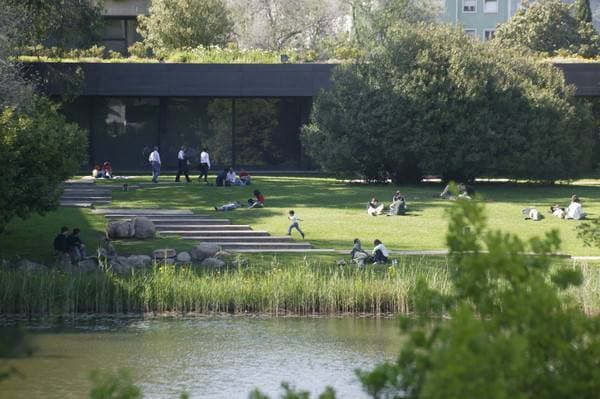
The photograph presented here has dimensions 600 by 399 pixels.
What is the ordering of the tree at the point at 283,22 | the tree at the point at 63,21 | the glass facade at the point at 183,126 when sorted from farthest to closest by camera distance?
the tree at the point at 283,22 < the glass facade at the point at 183,126 < the tree at the point at 63,21

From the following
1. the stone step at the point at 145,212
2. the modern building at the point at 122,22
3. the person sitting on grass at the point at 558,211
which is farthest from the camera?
the modern building at the point at 122,22

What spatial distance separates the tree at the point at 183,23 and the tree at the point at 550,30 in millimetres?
18223

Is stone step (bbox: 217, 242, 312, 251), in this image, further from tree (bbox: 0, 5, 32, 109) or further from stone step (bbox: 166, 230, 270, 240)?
tree (bbox: 0, 5, 32, 109)

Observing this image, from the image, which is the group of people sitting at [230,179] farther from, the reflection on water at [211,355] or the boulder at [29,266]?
the reflection on water at [211,355]

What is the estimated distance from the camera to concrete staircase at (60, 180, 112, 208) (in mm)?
38500

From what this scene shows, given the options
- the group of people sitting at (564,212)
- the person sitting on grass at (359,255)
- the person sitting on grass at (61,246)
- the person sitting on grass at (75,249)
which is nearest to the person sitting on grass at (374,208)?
the group of people sitting at (564,212)

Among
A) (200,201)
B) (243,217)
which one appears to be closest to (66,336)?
(243,217)

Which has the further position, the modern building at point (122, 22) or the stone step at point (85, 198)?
the modern building at point (122, 22)

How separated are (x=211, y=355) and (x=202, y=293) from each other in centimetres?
362

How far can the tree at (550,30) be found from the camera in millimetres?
64500

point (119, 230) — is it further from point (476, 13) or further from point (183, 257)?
point (476, 13)

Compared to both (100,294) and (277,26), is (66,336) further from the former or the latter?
(277,26)

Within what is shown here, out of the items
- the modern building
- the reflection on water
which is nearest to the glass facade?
the modern building

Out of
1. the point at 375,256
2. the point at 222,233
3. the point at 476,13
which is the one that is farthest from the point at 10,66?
the point at 476,13
